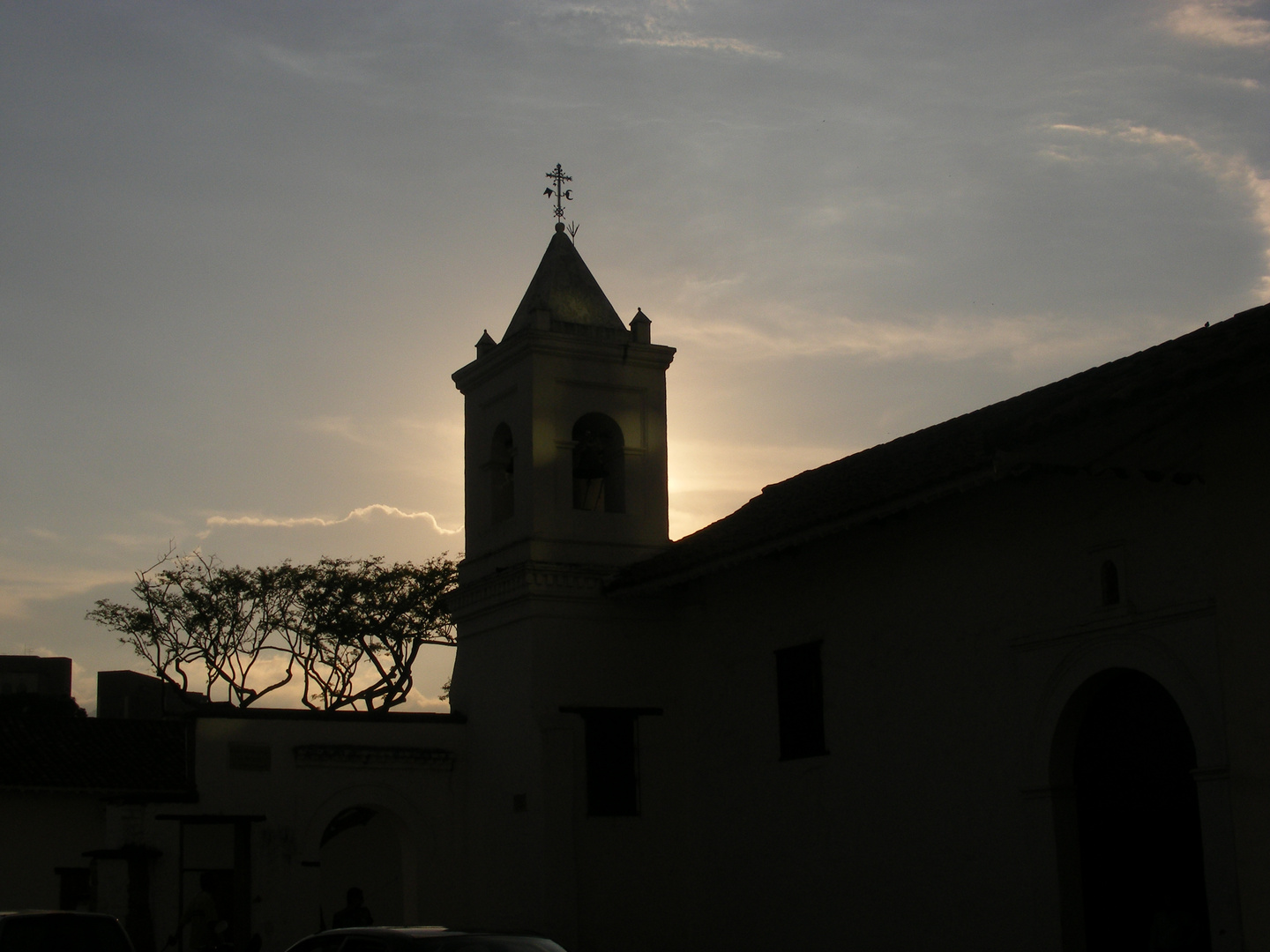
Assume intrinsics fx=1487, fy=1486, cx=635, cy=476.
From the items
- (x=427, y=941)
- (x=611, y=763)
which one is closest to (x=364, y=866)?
(x=611, y=763)

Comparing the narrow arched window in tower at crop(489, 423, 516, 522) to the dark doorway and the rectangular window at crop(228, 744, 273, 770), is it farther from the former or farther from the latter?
the dark doorway

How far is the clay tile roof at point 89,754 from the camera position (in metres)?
26.5

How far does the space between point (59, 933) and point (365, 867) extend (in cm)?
1749

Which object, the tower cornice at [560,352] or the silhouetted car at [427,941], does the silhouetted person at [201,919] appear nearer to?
the silhouetted car at [427,941]

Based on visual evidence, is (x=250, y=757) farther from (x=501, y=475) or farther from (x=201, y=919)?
(x=501, y=475)

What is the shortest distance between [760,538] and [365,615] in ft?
79.1

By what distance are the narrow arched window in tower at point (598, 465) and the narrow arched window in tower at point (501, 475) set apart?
85 centimetres

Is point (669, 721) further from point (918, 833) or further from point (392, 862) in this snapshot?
point (392, 862)

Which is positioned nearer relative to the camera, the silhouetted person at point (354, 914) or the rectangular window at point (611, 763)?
the silhouetted person at point (354, 914)

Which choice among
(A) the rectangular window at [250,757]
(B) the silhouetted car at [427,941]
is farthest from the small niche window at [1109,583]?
(A) the rectangular window at [250,757]

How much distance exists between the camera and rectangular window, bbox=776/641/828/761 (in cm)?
1467

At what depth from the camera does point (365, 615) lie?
36906 millimetres

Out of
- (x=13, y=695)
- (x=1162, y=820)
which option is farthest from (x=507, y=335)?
(x=13, y=695)

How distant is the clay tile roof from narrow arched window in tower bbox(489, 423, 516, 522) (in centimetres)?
1044
